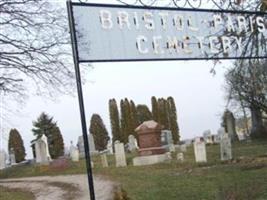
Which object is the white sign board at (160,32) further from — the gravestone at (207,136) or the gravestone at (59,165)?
the gravestone at (207,136)

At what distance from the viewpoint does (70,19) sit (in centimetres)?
537

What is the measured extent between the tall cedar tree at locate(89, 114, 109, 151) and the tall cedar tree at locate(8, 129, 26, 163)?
501cm

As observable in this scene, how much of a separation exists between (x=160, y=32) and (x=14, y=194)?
12.2m

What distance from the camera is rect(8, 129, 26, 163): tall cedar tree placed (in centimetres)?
3616

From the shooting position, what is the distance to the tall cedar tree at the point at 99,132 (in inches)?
1524

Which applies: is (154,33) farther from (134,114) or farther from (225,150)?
(134,114)

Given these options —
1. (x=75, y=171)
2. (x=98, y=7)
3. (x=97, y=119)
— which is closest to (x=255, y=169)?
(x=75, y=171)

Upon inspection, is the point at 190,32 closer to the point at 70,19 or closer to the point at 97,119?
the point at 70,19

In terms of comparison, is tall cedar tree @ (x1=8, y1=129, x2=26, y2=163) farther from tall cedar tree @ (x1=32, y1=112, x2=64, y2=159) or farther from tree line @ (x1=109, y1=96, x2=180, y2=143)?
tree line @ (x1=109, y1=96, x2=180, y2=143)

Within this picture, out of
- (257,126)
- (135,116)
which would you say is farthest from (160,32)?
(135,116)

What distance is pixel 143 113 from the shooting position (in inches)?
1582

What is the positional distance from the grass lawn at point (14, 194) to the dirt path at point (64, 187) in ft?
0.77

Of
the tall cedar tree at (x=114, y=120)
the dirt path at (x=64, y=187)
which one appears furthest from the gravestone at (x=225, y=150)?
the tall cedar tree at (x=114, y=120)

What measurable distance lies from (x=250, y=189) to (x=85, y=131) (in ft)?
25.6
